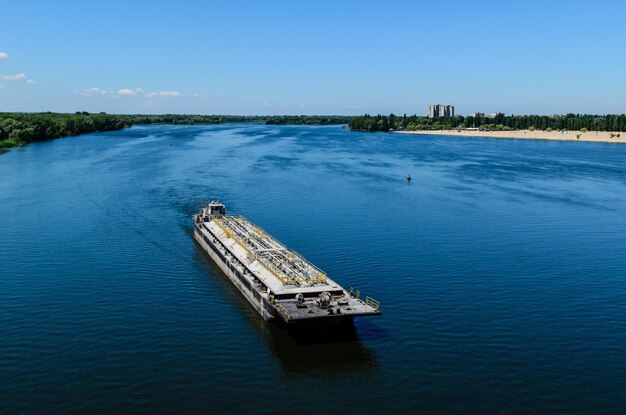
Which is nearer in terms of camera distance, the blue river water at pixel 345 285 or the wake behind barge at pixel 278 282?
the blue river water at pixel 345 285

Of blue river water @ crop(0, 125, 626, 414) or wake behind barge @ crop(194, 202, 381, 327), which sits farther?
wake behind barge @ crop(194, 202, 381, 327)

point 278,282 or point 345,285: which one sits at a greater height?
point 278,282

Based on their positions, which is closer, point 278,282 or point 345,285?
point 278,282

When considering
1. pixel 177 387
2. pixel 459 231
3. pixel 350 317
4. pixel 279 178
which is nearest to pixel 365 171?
pixel 279 178

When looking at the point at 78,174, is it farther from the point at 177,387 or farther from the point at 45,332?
the point at 177,387
